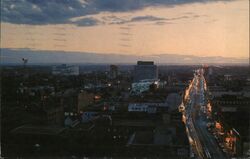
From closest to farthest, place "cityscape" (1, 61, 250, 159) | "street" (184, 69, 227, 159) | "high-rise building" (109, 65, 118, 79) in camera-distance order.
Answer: "cityscape" (1, 61, 250, 159)
"street" (184, 69, 227, 159)
"high-rise building" (109, 65, 118, 79)

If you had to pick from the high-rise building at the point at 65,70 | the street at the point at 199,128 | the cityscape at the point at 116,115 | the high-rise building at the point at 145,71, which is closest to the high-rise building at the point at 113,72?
the cityscape at the point at 116,115

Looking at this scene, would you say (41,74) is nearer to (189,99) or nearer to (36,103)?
(36,103)

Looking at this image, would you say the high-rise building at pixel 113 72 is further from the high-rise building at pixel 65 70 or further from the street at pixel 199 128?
the street at pixel 199 128

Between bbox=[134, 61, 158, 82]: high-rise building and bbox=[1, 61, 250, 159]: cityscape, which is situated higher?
bbox=[134, 61, 158, 82]: high-rise building

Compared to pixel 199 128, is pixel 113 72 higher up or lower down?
higher up

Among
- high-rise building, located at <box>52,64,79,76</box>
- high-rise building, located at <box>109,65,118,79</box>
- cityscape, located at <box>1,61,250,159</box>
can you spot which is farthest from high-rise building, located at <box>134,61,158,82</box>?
high-rise building, located at <box>52,64,79,76</box>

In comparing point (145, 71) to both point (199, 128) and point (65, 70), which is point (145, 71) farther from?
point (65, 70)

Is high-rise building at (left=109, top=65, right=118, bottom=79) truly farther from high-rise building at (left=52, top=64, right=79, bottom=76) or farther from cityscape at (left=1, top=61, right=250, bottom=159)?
high-rise building at (left=52, top=64, right=79, bottom=76)

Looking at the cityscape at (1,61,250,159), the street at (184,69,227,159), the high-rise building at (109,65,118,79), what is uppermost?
the high-rise building at (109,65,118,79)

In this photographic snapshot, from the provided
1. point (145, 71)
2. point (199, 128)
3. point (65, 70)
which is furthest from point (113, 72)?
point (199, 128)
